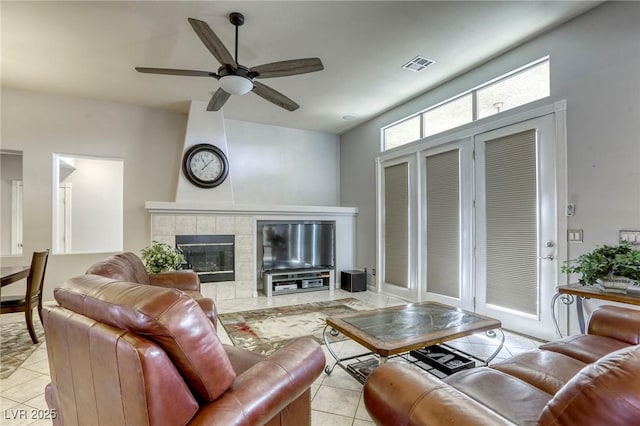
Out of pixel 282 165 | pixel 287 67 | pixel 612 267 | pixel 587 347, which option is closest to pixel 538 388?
pixel 587 347

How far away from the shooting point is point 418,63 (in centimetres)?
355

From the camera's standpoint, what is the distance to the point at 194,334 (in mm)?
999

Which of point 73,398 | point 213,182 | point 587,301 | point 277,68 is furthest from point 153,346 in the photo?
point 213,182

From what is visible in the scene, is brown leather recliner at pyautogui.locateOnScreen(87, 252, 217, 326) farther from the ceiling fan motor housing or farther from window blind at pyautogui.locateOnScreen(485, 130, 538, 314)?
window blind at pyautogui.locateOnScreen(485, 130, 538, 314)

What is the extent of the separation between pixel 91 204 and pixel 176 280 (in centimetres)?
414

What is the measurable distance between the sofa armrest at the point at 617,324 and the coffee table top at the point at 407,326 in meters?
0.56

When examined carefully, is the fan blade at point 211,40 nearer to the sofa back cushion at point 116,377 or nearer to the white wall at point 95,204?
the sofa back cushion at point 116,377

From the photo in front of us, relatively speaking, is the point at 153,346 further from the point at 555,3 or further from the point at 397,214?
the point at 397,214

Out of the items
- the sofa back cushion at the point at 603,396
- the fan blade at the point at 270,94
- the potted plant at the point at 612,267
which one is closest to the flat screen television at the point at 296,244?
the fan blade at the point at 270,94

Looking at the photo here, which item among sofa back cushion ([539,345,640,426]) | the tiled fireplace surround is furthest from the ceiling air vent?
sofa back cushion ([539,345,640,426])

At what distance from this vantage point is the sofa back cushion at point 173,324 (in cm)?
Answer: 95

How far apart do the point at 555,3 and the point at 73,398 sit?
405 cm

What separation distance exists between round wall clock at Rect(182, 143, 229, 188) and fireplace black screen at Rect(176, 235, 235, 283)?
854 mm

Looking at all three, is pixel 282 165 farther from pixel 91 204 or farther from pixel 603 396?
pixel 603 396
